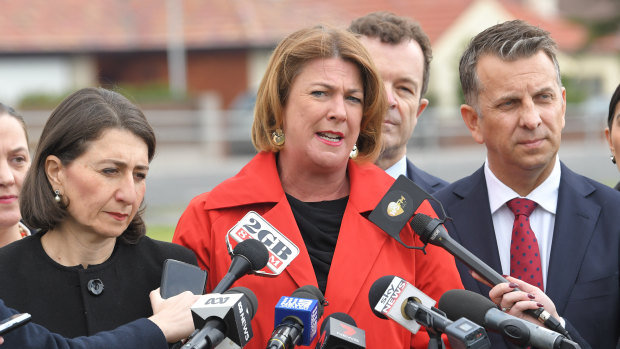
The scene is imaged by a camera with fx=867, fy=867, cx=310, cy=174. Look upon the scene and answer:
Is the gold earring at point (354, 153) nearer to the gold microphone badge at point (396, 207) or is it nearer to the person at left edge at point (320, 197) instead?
the person at left edge at point (320, 197)

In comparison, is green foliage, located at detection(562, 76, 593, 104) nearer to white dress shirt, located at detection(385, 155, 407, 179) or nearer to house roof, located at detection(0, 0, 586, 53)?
house roof, located at detection(0, 0, 586, 53)

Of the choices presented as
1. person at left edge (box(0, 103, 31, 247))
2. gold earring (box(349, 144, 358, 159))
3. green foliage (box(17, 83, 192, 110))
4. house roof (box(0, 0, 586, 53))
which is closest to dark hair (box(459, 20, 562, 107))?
gold earring (box(349, 144, 358, 159))

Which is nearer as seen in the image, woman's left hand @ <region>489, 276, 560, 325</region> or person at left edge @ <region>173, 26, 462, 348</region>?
woman's left hand @ <region>489, 276, 560, 325</region>

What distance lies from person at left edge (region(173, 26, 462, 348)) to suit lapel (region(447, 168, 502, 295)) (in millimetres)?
244

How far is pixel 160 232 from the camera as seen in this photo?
13414mm

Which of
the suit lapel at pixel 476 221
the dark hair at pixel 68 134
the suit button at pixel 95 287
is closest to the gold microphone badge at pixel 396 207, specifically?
the suit lapel at pixel 476 221

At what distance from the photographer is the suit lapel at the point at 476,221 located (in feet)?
13.0

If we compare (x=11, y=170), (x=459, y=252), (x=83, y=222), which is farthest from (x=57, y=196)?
(x=459, y=252)

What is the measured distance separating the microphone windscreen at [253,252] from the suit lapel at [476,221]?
3.93ft

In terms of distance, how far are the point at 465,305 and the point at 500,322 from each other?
199mm

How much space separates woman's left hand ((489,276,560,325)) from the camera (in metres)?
3.09

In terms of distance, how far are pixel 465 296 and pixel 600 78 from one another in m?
31.7

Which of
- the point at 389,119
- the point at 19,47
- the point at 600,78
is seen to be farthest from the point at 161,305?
the point at 600,78

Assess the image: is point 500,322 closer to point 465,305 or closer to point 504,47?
point 465,305
